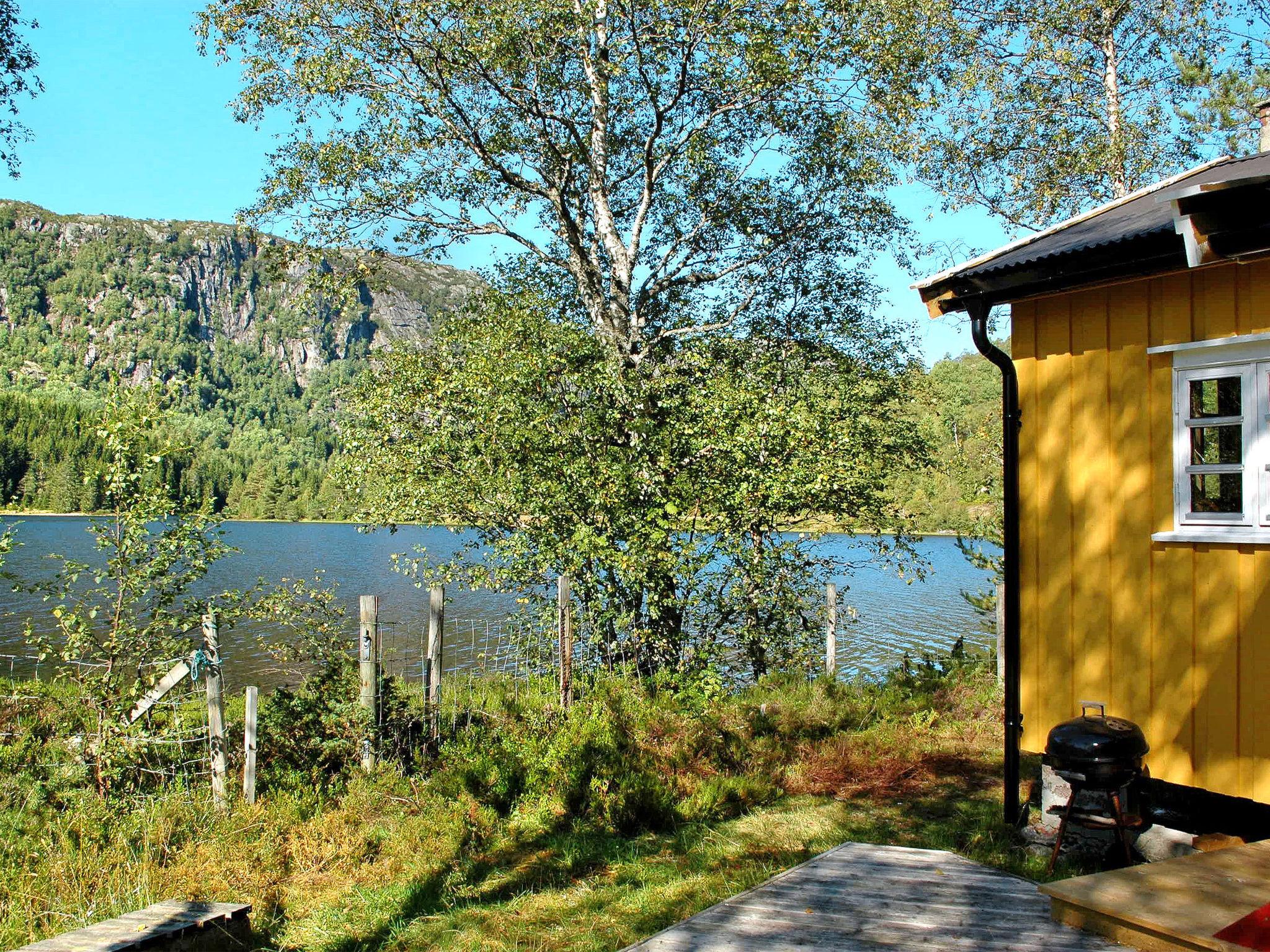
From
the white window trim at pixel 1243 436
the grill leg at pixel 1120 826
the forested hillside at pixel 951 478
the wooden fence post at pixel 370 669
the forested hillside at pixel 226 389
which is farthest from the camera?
the forested hillside at pixel 951 478

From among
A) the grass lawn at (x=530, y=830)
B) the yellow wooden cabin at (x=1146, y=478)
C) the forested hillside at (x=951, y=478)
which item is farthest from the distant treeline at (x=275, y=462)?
the yellow wooden cabin at (x=1146, y=478)

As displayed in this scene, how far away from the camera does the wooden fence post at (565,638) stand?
827cm

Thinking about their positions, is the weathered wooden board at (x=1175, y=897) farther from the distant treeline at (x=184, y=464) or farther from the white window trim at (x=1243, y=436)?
the distant treeline at (x=184, y=464)

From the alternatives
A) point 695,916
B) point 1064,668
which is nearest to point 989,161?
point 1064,668

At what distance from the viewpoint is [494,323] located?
10.9 metres

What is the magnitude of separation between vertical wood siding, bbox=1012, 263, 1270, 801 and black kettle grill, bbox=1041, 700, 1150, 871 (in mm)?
361

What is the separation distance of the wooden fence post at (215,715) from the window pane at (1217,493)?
22.2 ft

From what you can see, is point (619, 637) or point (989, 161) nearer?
point (619, 637)

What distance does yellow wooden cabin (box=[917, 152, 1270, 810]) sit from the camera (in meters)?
4.68

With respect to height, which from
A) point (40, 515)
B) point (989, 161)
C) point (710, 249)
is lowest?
point (40, 515)

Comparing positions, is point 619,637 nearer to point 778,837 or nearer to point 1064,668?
point 778,837

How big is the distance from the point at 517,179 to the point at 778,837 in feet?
31.0

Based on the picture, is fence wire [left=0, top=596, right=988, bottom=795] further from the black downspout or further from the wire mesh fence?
the black downspout

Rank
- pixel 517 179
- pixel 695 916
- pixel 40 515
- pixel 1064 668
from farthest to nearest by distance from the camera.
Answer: pixel 40 515 < pixel 517 179 < pixel 1064 668 < pixel 695 916
